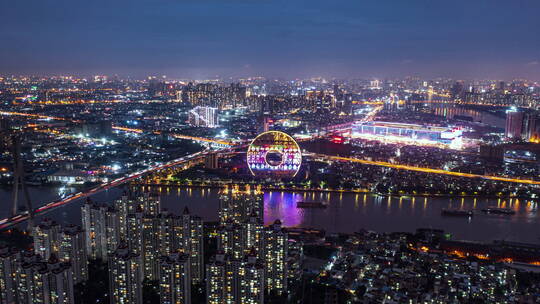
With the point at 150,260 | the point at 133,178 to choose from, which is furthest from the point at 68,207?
the point at 150,260

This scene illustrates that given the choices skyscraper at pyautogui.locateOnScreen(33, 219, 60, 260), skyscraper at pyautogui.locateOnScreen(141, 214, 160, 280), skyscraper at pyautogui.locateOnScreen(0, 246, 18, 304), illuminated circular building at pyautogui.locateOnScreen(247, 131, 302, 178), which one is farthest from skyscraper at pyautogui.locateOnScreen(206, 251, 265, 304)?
illuminated circular building at pyautogui.locateOnScreen(247, 131, 302, 178)

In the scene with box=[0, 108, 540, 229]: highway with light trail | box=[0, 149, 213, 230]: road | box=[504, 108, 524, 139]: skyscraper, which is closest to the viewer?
box=[0, 149, 213, 230]: road

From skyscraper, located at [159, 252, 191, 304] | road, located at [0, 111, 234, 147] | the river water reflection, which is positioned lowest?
the river water reflection

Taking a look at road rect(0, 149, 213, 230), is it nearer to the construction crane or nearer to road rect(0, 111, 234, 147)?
the construction crane

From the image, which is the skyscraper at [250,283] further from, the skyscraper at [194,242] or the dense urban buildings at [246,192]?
the skyscraper at [194,242]

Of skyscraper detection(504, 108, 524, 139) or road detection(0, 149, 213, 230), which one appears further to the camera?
skyscraper detection(504, 108, 524, 139)

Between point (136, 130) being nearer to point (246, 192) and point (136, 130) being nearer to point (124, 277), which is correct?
point (246, 192)

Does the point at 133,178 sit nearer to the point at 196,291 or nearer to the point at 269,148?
the point at 269,148
